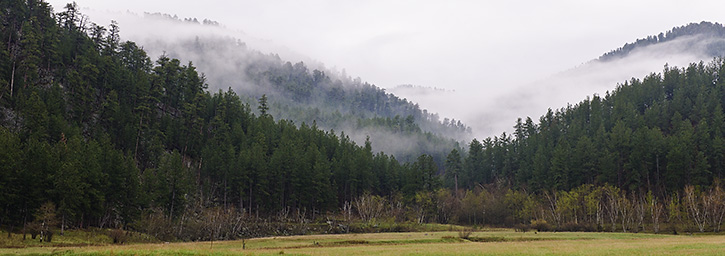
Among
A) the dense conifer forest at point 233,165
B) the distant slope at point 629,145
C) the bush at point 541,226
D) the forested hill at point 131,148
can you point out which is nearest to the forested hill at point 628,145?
the distant slope at point 629,145

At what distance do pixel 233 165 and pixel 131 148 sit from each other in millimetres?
22150

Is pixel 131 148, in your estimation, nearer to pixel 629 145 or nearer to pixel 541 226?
pixel 541 226

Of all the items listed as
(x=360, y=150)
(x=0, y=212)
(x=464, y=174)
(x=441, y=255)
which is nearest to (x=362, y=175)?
(x=360, y=150)

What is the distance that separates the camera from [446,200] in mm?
130000

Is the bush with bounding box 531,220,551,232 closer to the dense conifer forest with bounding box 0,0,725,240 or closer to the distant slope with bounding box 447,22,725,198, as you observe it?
the dense conifer forest with bounding box 0,0,725,240

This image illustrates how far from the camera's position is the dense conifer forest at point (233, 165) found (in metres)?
74.1

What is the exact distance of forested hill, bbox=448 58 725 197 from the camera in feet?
359

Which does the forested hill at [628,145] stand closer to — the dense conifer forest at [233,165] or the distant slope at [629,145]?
the distant slope at [629,145]

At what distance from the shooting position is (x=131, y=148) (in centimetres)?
10075

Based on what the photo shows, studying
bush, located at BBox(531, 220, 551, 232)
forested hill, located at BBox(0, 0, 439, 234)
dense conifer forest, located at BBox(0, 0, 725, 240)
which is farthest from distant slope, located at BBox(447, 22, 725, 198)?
forested hill, located at BBox(0, 0, 439, 234)

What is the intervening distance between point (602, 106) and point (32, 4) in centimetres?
17859

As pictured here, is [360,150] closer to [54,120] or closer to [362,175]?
[362,175]

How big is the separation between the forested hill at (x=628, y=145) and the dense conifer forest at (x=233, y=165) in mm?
542

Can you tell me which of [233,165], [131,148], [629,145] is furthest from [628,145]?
[131,148]
